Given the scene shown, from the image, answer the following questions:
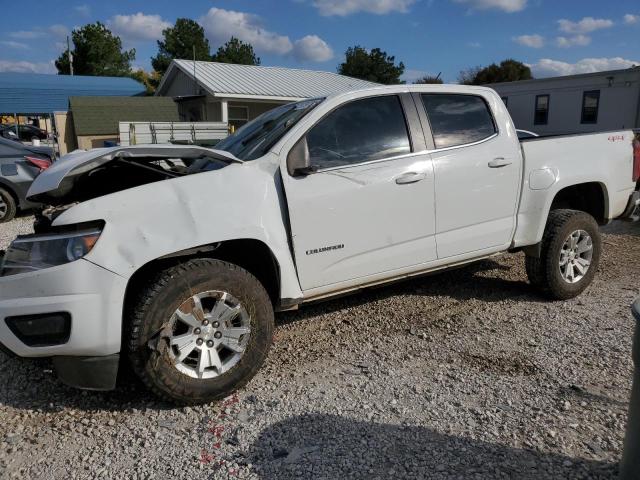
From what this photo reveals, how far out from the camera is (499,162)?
4191mm

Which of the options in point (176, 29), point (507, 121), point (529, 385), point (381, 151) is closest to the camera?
point (529, 385)

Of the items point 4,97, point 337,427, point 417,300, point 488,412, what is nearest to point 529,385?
point 488,412

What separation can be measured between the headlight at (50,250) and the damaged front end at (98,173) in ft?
0.59

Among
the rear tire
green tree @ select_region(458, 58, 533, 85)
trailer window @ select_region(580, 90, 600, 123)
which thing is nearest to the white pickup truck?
the rear tire

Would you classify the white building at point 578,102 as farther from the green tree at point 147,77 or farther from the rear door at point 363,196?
the green tree at point 147,77

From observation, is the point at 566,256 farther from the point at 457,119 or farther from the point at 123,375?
the point at 123,375

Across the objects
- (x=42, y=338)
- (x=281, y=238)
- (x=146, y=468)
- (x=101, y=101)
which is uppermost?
(x=101, y=101)

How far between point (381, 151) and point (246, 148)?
100 centimetres

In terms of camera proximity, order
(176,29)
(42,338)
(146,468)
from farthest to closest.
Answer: (176,29) < (42,338) < (146,468)

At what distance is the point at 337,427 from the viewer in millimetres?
2936

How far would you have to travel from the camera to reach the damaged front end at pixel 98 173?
323 cm

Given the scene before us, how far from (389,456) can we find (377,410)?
428 millimetres

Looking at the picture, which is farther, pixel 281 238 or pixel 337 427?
pixel 281 238

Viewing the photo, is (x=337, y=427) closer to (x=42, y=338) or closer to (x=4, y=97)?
(x=42, y=338)
